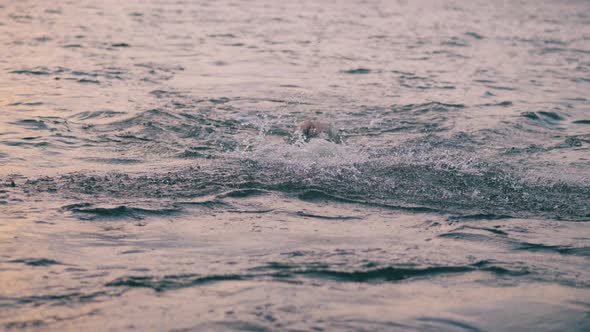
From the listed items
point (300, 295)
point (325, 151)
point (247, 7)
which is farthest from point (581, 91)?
point (247, 7)

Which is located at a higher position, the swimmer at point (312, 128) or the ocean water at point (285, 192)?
the swimmer at point (312, 128)

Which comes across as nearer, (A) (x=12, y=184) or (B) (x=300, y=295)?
(B) (x=300, y=295)

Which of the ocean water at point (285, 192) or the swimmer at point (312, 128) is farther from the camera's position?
the swimmer at point (312, 128)

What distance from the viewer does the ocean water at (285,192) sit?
383cm

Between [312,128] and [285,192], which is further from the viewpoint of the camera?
[312,128]

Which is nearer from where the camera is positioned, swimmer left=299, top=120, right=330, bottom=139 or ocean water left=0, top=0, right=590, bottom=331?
ocean water left=0, top=0, right=590, bottom=331

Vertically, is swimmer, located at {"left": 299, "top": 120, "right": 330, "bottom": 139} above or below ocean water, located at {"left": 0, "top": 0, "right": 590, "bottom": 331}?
above

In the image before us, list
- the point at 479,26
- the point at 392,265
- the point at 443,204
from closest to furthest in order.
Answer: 1. the point at 392,265
2. the point at 443,204
3. the point at 479,26

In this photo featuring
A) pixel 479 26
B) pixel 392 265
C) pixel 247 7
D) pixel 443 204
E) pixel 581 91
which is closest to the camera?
pixel 392 265

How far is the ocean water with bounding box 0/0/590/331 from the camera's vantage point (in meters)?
3.83

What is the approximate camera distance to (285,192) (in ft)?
19.4

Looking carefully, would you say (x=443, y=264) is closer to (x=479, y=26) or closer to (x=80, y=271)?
(x=80, y=271)

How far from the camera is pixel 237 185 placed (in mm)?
6031

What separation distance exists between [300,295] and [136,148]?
3.88 metres
